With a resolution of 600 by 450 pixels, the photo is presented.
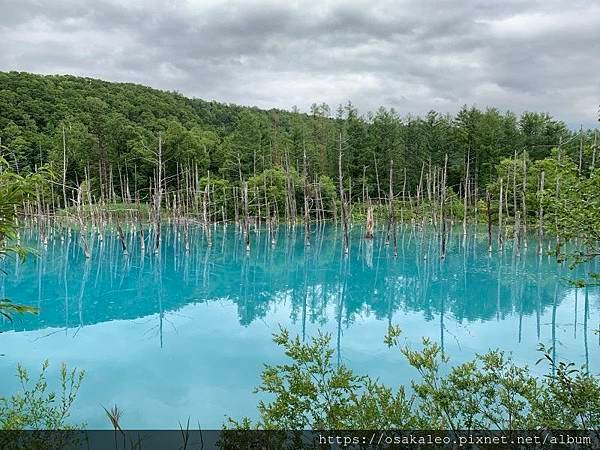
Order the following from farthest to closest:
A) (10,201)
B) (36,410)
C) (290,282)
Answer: (290,282), (36,410), (10,201)

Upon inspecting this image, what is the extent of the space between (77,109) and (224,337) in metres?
56.5

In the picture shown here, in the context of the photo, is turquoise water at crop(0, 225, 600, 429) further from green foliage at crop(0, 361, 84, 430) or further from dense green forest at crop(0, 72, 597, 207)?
dense green forest at crop(0, 72, 597, 207)

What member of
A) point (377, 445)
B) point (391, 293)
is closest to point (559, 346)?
point (391, 293)

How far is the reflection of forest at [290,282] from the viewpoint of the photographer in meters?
16.0

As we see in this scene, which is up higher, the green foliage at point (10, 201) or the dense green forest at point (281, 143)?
the dense green forest at point (281, 143)

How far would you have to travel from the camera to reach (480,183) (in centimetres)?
4925

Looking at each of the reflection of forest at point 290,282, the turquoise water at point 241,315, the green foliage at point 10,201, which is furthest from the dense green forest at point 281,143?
the green foliage at point 10,201

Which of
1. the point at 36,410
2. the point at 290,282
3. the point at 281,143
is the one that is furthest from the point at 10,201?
the point at 281,143

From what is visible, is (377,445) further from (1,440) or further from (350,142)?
(350,142)

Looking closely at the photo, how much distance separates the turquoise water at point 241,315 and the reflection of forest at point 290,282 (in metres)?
0.08

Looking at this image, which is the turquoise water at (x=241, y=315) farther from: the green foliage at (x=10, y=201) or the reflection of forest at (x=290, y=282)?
the green foliage at (x=10, y=201)

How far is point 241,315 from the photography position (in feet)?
50.3

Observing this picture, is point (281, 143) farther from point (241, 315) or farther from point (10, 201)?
point (10, 201)

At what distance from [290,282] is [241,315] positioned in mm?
5644
